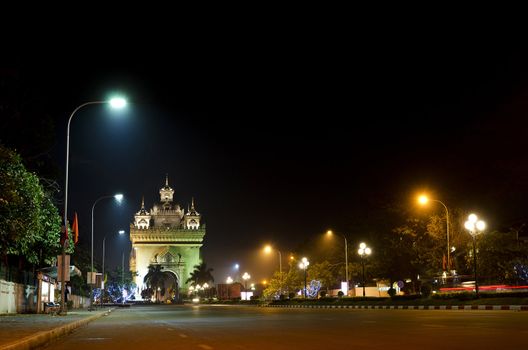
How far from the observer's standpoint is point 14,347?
12609 millimetres

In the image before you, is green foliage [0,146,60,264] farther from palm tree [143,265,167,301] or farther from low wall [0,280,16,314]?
palm tree [143,265,167,301]

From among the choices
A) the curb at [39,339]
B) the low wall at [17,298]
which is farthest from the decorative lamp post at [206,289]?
the curb at [39,339]

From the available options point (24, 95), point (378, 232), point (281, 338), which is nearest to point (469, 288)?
point (378, 232)

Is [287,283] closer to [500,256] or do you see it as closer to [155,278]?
[500,256]

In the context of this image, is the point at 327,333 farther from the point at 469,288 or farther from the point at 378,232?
the point at 378,232

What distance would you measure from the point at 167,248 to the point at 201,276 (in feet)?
47.1

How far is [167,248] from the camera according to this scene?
153 metres

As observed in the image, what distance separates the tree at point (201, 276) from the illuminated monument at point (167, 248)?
7.01 metres

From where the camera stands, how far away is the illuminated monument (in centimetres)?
15088

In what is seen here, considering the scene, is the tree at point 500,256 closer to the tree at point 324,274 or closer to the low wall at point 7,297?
the tree at point 324,274

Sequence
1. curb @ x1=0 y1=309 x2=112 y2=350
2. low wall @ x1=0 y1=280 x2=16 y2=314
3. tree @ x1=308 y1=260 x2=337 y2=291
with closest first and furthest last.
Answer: curb @ x1=0 y1=309 x2=112 y2=350, low wall @ x1=0 y1=280 x2=16 y2=314, tree @ x1=308 y1=260 x2=337 y2=291

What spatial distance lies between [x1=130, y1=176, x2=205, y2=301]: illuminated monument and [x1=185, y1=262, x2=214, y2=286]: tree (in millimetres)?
7006

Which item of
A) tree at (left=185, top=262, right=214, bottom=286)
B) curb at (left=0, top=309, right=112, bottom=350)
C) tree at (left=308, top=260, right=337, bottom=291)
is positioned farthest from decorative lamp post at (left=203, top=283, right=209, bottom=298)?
curb at (left=0, top=309, right=112, bottom=350)

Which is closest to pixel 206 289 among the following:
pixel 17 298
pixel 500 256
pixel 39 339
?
pixel 500 256
